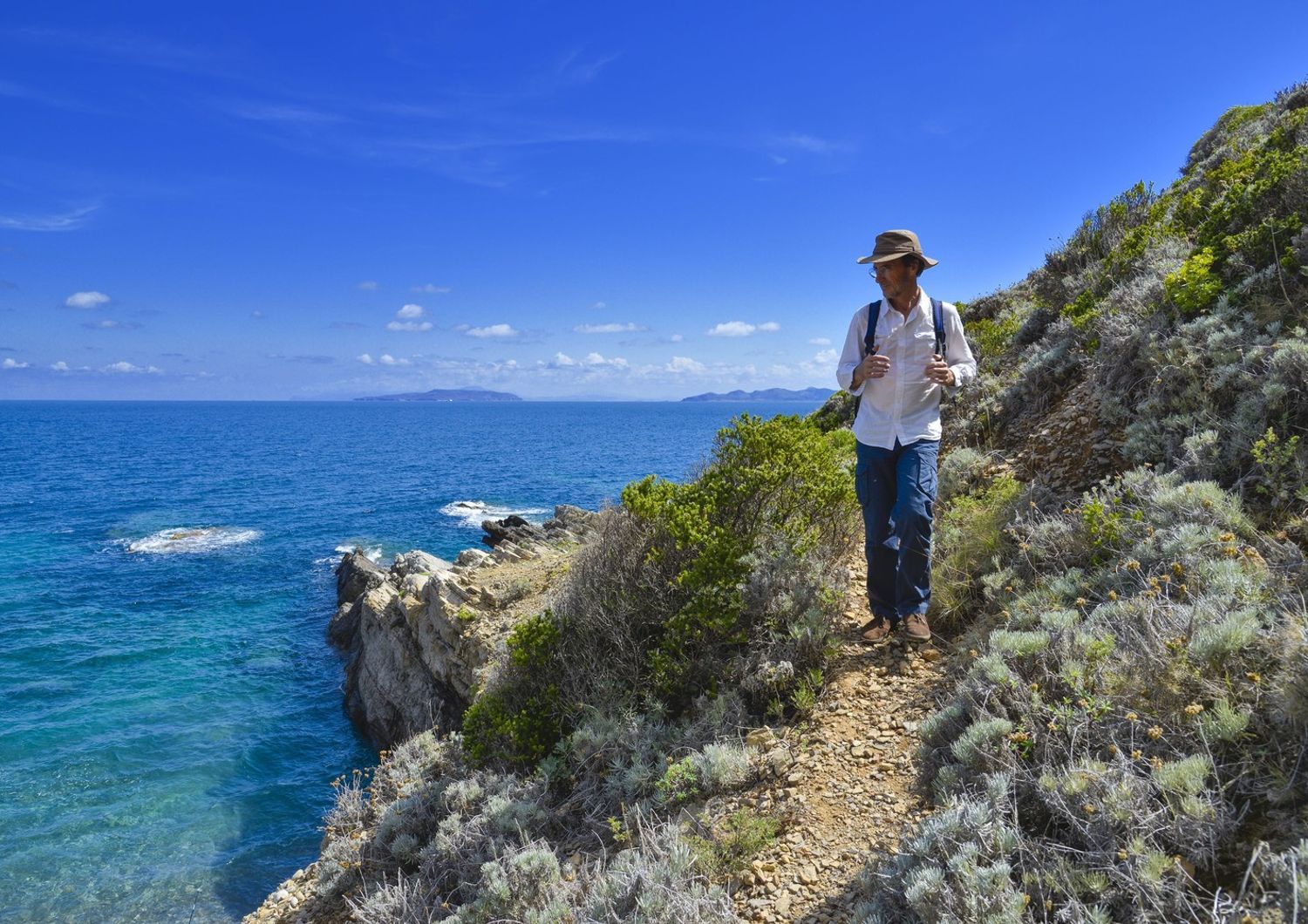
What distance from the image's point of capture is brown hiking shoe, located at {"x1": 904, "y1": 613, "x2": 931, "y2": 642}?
5.10m

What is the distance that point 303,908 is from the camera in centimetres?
650

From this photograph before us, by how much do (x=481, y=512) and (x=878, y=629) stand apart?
35844 millimetres

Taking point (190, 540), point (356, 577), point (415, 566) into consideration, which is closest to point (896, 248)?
point (415, 566)

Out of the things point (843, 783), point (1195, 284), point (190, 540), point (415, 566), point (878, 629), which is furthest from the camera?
point (190, 540)

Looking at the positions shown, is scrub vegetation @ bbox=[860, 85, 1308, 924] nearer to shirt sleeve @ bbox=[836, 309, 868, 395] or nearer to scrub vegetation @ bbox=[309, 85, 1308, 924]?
scrub vegetation @ bbox=[309, 85, 1308, 924]

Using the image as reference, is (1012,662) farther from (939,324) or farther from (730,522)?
(730,522)

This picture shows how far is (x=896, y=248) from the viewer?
15.9 ft

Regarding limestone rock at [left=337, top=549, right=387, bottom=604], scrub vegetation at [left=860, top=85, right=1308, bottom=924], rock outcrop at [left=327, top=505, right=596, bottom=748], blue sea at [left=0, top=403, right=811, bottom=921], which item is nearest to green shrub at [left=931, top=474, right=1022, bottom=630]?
scrub vegetation at [left=860, top=85, right=1308, bottom=924]

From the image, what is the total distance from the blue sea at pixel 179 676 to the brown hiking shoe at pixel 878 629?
10.9 feet

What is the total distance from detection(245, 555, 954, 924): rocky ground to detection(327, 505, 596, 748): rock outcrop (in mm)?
4766

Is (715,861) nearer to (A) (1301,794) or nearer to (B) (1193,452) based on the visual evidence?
(A) (1301,794)

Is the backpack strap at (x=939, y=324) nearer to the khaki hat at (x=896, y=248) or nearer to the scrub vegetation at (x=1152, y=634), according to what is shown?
the khaki hat at (x=896, y=248)

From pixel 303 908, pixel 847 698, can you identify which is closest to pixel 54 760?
pixel 303 908

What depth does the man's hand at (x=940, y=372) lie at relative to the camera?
476cm
